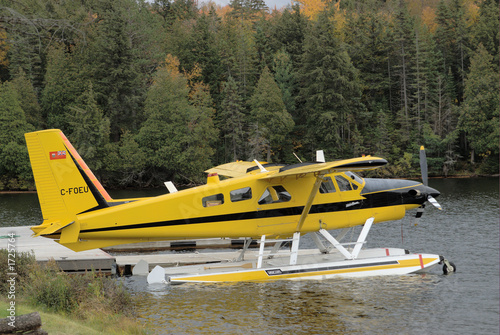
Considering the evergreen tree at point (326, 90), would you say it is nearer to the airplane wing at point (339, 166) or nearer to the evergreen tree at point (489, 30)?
the evergreen tree at point (489, 30)

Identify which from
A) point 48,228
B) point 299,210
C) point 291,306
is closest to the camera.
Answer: point 291,306

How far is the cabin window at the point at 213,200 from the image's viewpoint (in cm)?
1531

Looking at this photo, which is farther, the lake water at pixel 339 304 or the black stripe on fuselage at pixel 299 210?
the black stripe on fuselage at pixel 299 210

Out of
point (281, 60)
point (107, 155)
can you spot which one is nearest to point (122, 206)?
point (107, 155)

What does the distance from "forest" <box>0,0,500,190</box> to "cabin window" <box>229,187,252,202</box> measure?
39.0m

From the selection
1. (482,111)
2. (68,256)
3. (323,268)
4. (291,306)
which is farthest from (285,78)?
(291,306)

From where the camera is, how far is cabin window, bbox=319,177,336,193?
53.0 ft

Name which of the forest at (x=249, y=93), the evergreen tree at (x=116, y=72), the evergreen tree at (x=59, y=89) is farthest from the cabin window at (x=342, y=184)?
the evergreen tree at (x=59, y=89)

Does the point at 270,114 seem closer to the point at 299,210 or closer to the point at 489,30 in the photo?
the point at 489,30

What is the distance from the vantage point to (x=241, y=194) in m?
15.6

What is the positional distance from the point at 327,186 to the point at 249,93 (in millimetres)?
50449

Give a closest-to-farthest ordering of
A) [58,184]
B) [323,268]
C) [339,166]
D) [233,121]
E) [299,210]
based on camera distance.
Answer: [339,166], [58,184], [323,268], [299,210], [233,121]

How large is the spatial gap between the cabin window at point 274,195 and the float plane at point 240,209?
0.03m

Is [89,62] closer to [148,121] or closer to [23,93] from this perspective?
[23,93]
